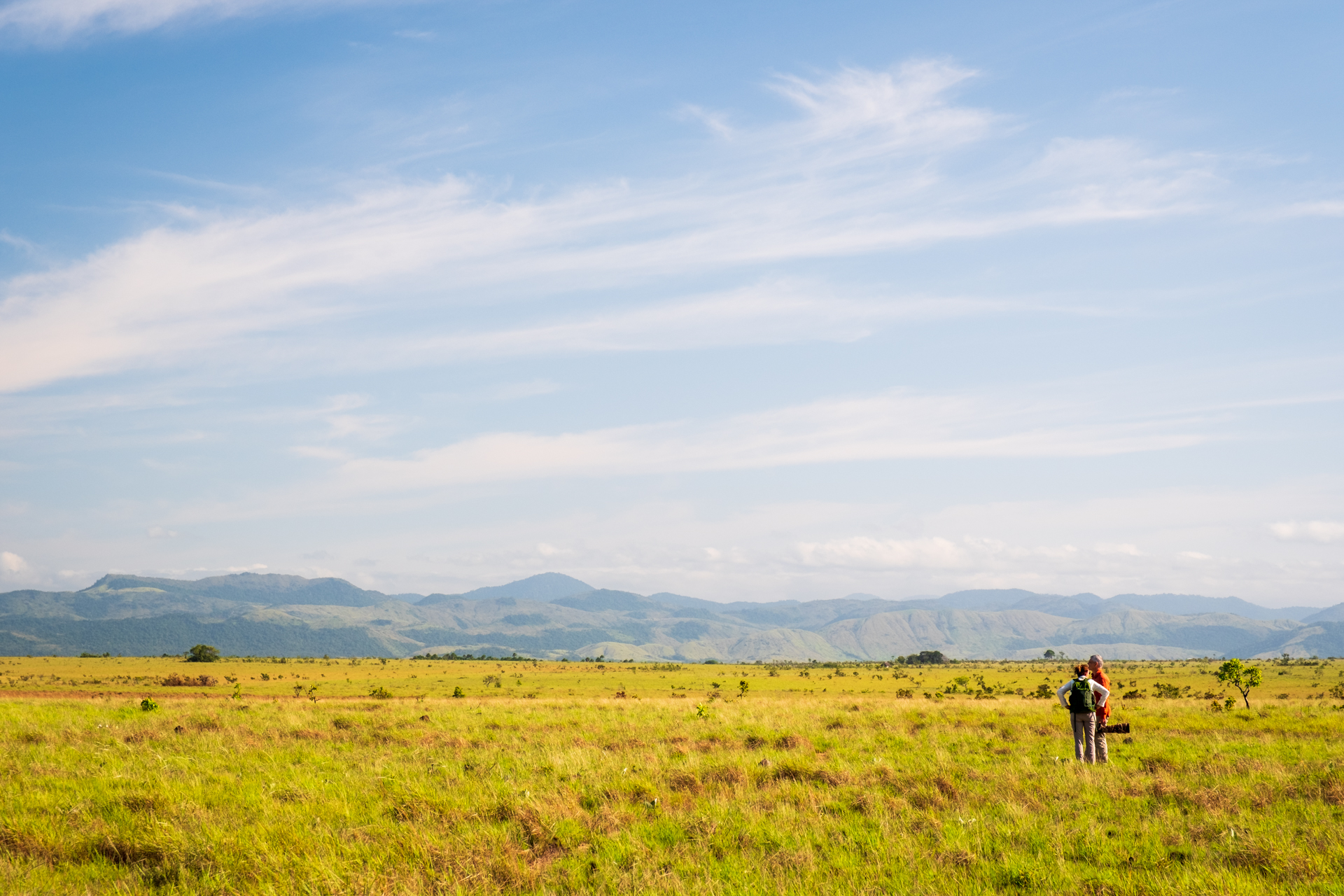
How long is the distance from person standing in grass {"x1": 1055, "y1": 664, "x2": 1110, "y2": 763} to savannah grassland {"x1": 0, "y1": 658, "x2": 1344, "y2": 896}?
2.20 ft

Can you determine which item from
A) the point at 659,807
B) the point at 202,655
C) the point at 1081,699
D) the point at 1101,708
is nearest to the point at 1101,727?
the point at 1101,708

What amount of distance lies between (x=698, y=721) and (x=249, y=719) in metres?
14.1

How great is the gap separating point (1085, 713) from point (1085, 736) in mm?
649

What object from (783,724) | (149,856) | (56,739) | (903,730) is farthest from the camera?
(783,724)

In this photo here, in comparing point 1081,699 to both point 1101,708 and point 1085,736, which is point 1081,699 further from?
point 1085,736

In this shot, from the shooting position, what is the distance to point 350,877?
902 cm

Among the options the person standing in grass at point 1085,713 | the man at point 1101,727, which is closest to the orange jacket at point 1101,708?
the man at point 1101,727

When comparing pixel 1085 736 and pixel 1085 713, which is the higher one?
pixel 1085 713

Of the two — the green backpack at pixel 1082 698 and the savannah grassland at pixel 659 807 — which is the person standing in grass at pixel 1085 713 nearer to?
the green backpack at pixel 1082 698

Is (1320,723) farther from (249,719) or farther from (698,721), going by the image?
(249,719)

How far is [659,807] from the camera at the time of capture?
488 inches

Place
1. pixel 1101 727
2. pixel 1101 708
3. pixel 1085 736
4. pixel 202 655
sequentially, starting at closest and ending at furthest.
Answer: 1. pixel 1101 727
2. pixel 1101 708
3. pixel 1085 736
4. pixel 202 655

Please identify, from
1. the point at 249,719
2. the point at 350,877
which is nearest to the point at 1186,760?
the point at 350,877

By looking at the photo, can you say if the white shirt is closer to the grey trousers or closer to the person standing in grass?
the person standing in grass
